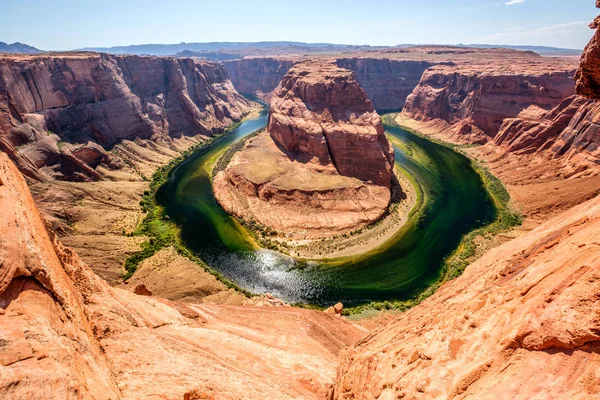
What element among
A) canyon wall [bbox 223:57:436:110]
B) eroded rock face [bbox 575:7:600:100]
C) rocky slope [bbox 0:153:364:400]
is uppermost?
canyon wall [bbox 223:57:436:110]

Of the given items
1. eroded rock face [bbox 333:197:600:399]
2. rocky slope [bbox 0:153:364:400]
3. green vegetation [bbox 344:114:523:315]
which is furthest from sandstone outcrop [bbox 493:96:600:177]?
rocky slope [bbox 0:153:364:400]

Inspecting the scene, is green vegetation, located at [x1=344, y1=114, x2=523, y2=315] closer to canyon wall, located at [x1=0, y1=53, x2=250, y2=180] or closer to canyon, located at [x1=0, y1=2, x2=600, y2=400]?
canyon, located at [x1=0, y1=2, x2=600, y2=400]

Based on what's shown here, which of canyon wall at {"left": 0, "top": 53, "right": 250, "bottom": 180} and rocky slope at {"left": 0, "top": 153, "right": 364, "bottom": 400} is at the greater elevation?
canyon wall at {"left": 0, "top": 53, "right": 250, "bottom": 180}

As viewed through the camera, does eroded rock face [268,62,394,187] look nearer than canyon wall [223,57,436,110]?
Yes

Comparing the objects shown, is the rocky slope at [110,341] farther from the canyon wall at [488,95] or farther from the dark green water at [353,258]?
the canyon wall at [488,95]

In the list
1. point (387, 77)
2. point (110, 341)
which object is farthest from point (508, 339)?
point (387, 77)
